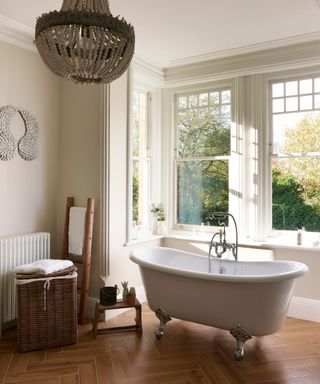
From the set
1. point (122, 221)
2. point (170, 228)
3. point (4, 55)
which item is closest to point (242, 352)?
point (122, 221)

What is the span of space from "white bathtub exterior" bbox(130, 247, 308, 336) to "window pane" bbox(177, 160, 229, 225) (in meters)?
1.15

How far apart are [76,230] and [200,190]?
161cm

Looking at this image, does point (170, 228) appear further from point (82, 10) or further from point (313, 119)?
point (82, 10)

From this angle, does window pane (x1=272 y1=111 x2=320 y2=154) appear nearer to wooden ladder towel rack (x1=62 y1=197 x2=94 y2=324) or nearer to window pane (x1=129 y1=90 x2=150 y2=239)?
window pane (x1=129 y1=90 x2=150 y2=239)

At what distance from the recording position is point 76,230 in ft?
11.7

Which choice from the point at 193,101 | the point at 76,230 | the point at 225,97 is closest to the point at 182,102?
the point at 193,101

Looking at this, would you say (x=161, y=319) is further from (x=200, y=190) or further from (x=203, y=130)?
(x=203, y=130)

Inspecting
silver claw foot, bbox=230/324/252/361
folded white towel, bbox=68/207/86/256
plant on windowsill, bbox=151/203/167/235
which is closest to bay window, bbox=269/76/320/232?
plant on windowsill, bbox=151/203/167/235

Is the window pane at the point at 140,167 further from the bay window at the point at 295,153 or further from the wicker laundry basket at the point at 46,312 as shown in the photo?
the bay window at the point at 295,153

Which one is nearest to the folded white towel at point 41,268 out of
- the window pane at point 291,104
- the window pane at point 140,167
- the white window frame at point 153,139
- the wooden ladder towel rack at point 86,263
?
the wooden ladder towel rack at point 86,263

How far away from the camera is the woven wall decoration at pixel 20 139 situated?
3.20 metres

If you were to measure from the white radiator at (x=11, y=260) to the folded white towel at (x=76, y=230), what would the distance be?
1.17 ft

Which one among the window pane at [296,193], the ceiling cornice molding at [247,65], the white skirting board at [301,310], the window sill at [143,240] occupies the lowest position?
the white skirting board at [301,310]

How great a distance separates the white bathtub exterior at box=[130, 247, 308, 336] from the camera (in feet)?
8.64
